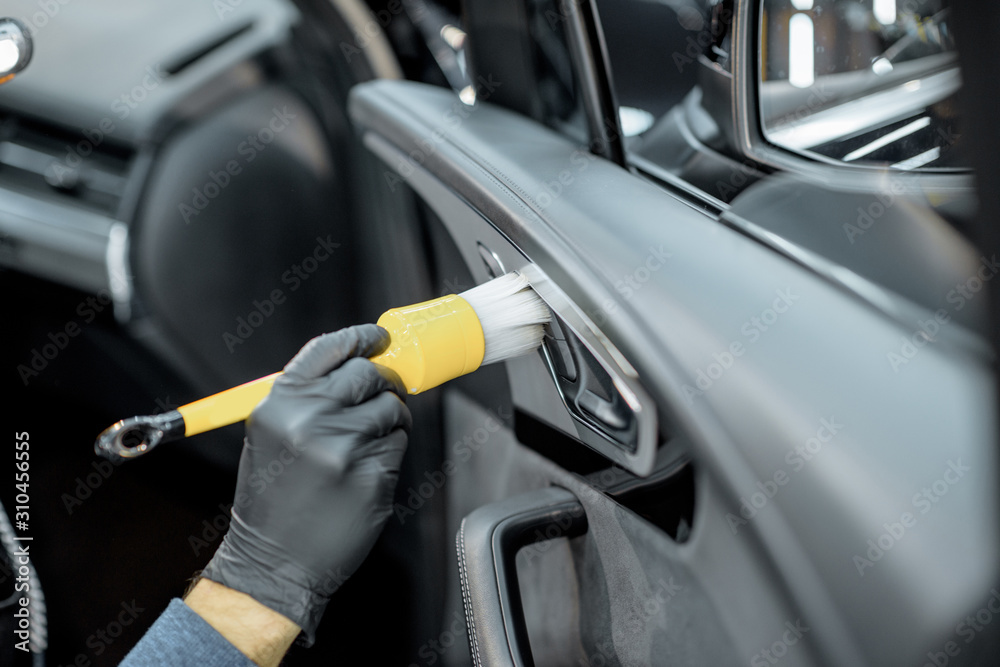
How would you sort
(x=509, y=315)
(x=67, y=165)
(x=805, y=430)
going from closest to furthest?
1. (x=805, y=430)
2. (x=509, y=315)
3. (x=67, y=165)

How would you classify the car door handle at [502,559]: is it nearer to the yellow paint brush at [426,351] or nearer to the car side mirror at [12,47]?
the yellow paint brush at [426,351]

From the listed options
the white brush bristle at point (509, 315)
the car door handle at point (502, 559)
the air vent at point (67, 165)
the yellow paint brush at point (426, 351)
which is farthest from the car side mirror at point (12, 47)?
the car door handle at point (502, 559)

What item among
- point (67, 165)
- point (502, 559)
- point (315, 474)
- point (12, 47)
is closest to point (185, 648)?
point (315, 474)

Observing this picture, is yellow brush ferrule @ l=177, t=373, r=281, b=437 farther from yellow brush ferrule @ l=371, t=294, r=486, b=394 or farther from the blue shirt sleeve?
the blue shirt sleeve

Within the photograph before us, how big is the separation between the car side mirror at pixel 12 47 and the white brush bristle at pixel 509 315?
2.31ft

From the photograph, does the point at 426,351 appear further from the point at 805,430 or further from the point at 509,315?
the point at 805,430

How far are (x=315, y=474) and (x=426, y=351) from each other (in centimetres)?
17

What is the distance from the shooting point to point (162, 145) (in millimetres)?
1351

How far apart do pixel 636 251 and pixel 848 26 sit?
1.05 feet

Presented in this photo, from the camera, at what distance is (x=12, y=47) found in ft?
3.24

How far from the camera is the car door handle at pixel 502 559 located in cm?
82

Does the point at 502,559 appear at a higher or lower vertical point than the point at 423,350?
lower

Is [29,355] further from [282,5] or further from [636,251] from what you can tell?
[636,251]

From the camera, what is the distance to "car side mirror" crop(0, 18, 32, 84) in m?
0.98
